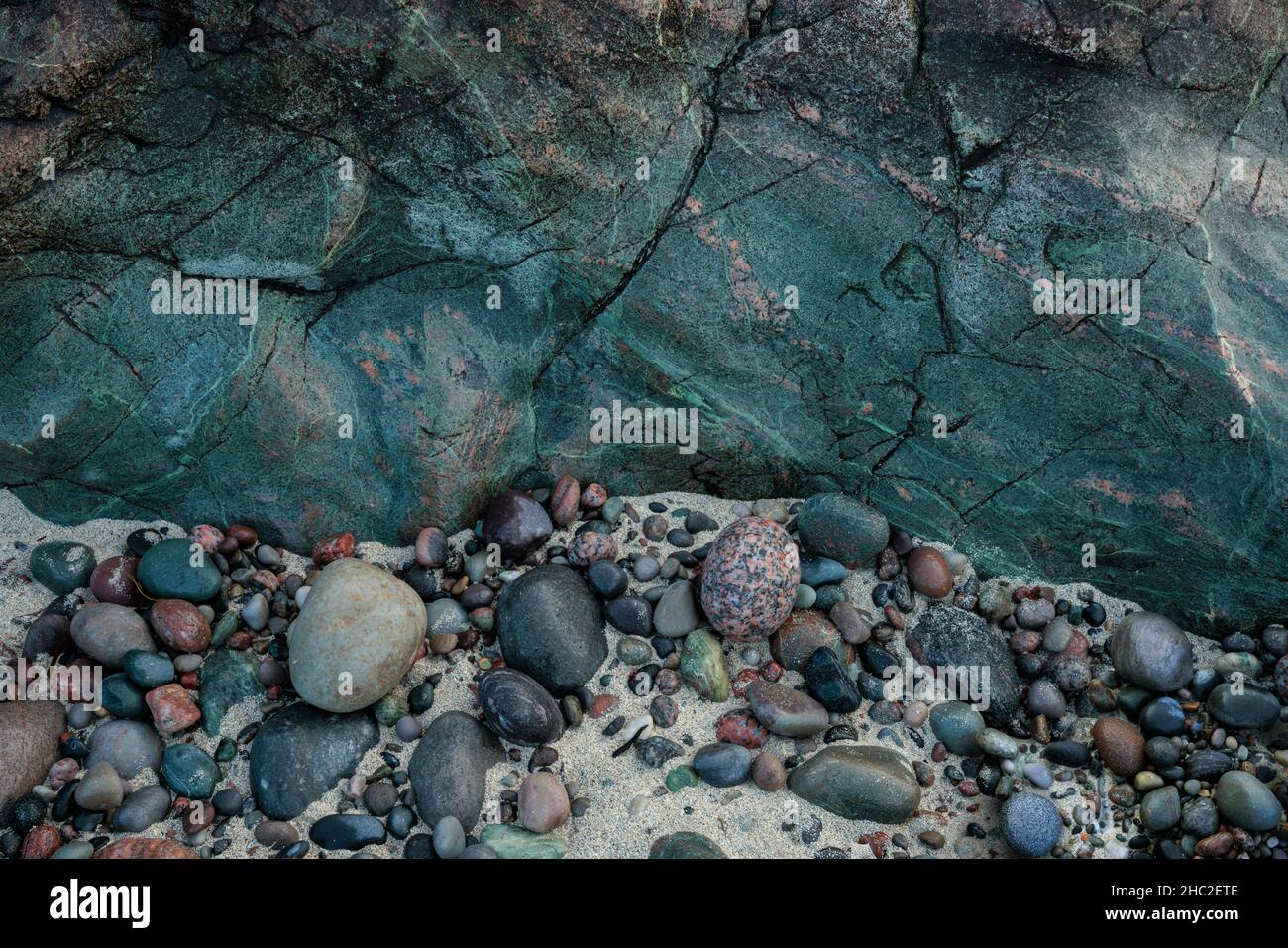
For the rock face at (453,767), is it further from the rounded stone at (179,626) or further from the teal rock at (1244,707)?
the teal rock at (1244,707)

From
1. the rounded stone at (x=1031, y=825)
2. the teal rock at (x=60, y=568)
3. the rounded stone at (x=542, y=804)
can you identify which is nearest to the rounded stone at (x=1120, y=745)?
the rounded stone at (x=1031, y=825)

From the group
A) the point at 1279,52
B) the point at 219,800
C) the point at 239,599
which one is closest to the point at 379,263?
the point at 239,599

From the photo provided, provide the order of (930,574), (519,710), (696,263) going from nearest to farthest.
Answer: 1. (519,710)
2. (930,574)
3. (696,263)

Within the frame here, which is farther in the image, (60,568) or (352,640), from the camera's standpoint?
(60,568)

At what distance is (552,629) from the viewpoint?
4246 mm

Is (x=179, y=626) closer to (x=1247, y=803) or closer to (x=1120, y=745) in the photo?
(x=1120, y=745)

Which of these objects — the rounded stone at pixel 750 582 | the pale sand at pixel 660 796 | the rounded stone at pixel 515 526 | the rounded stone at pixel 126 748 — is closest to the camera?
the pale sand at pixel 660 796

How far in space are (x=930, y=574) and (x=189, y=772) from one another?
3183 millimetres

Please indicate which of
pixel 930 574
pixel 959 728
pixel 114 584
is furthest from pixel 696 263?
pixel 114 584

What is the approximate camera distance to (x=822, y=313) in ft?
15.6

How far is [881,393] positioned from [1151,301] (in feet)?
4.05

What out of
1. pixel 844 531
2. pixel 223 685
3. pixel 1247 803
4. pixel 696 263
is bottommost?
pixel 1247 803

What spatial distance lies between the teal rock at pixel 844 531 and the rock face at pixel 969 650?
0.39 meters

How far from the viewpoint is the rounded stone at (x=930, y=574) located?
14.8ft
